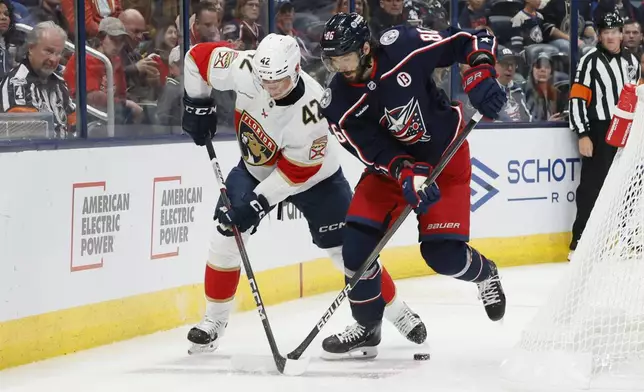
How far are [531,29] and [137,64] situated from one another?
3043 mm

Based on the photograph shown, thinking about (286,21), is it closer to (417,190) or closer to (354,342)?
(354,342)

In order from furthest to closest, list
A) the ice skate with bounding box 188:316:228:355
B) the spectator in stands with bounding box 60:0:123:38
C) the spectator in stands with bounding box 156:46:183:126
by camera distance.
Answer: the spectator in stands with bounding box 156:46:183:126
the spectator in stands with bounding box 60:0:123:38
the ice skate with bounding box 188:316:228:355

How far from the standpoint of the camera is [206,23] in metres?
5.52

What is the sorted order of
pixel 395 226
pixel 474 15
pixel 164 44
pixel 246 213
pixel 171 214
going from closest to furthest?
pixel 395 226
pixel 246 213
pixel 171 214
pixel 164 44
pixel 474 15

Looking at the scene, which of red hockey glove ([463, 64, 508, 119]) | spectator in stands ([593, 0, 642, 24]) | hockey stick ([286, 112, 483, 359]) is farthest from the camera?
spectator in stands ([593, 0, 642, 24])

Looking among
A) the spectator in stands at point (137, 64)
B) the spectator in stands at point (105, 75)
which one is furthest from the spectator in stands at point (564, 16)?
the spectator in stands at point (105, 75)

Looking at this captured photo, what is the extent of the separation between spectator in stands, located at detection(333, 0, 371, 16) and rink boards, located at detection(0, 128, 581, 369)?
77 centimetres

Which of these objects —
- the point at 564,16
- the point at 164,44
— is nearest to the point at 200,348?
the point at 164,44

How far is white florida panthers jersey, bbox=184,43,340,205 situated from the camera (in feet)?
13.9

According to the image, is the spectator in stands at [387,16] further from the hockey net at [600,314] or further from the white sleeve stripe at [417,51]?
the hockey net at [600,314]

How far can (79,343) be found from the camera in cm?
450

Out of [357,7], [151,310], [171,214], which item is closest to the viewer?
[151,310]

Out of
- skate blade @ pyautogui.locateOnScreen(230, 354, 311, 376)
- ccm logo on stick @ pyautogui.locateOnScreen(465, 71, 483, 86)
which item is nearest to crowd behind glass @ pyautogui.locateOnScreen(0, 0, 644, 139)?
skate blade @ pyautogui.locateOnScreen(230, 354, 311, 376)

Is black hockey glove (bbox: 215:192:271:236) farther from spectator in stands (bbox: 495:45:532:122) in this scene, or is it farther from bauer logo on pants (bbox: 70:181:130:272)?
spectator in stands (bbox: 495:45:532:122)
